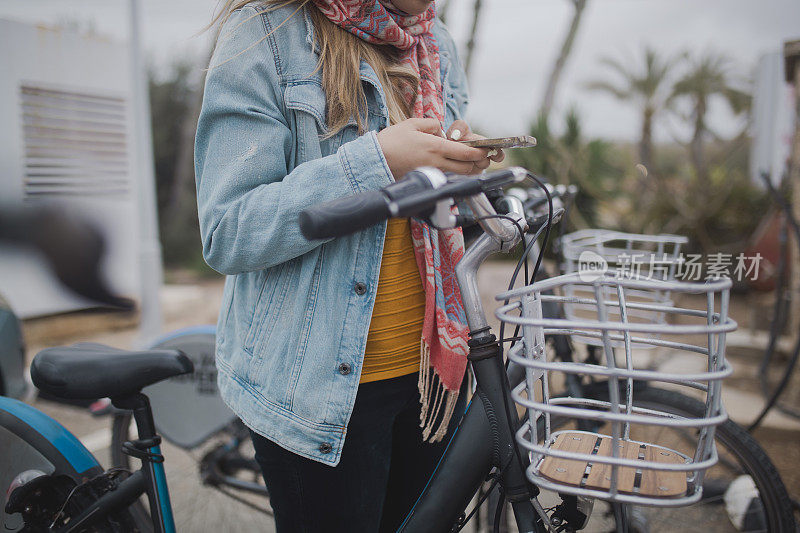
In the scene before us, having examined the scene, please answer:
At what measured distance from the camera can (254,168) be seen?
3.56 feet

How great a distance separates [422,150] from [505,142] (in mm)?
159

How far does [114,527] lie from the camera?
4.99ft

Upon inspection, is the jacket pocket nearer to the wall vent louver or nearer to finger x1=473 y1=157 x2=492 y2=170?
finger x1=473 y1=157 x2=492 y2=170

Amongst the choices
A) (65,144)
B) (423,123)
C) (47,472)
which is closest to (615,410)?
(423,123)

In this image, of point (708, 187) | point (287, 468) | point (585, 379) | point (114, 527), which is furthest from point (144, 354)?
point (708, 187)

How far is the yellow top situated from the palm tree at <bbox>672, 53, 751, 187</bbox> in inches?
534

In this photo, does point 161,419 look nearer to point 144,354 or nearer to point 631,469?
point 144,354

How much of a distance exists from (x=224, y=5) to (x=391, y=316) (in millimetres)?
773

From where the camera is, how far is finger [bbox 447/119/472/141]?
1.16 m

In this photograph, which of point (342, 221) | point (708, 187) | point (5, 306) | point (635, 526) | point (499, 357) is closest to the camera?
point (342, 221)

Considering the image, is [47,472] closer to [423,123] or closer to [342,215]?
[342,215]

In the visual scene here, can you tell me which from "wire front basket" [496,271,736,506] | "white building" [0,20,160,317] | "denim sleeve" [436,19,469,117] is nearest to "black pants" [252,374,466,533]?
"wire front basket" [496,271,736,506]

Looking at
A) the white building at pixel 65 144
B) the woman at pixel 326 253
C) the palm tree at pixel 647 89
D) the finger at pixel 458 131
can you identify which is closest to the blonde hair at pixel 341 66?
the woman at pixel 326 253

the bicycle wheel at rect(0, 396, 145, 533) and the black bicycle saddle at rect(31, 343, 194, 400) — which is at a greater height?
the black bicycle saddle at rect(31, 343, 194, 400)
